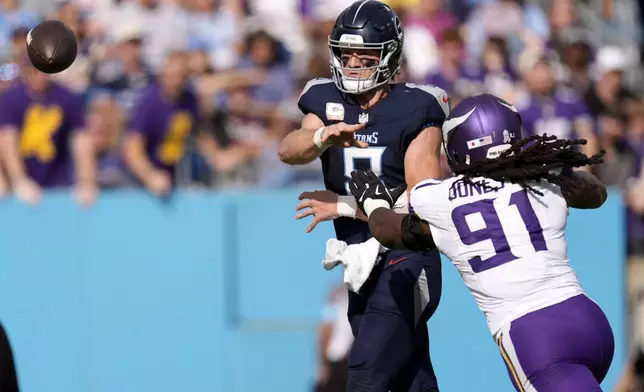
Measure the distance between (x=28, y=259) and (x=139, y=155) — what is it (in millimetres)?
1246

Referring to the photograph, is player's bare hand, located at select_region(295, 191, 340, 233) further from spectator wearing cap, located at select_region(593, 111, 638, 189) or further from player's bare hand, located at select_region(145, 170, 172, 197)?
spectator wearing cap, located at select_region(593, 111, 638, 189)

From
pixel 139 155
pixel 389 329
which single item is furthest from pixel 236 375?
pixel 389 329

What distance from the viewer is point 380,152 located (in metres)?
5.35

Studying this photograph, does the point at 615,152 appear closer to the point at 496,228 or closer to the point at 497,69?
the point at 497,69

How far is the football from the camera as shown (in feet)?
19.0

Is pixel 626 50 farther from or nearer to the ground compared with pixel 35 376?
farther from the ground

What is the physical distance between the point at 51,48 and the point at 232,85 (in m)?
3.94

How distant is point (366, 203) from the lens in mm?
4918

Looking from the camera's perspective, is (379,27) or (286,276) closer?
(379,27)

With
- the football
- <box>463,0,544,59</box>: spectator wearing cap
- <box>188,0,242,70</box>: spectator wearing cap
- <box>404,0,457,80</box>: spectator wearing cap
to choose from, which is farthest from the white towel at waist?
<box>463,0,544,59</box>: spectator wearing cap

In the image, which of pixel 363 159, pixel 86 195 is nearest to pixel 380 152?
pixel 363 159

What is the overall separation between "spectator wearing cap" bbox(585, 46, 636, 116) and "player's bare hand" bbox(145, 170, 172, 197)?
12.4 feet

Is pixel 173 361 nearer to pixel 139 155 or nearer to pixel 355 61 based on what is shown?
pixel 139 155

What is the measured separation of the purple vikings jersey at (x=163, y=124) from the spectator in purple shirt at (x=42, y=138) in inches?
18.5
